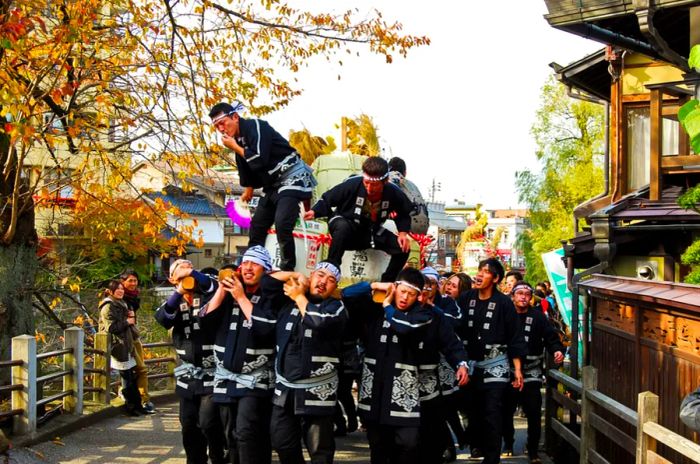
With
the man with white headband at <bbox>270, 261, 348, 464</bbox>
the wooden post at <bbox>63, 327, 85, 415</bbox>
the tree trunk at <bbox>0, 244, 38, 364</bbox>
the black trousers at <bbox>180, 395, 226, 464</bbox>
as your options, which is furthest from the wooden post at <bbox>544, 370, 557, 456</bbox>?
the tree trunk at <bbox>0, 244, 38, 364</bbox>

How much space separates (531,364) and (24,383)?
5752mm

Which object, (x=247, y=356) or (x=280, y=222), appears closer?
(x=247, y=356)

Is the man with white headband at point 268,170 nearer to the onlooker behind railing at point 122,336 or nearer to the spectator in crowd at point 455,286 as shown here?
the spectator in crowd at point 455,286

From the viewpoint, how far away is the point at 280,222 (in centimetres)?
706

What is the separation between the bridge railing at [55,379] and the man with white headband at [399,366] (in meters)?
4.11

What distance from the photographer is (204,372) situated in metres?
7.46

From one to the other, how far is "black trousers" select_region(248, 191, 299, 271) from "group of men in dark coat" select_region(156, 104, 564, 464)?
0.01 m

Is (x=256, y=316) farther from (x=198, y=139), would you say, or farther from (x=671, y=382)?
(x=198, y=139)

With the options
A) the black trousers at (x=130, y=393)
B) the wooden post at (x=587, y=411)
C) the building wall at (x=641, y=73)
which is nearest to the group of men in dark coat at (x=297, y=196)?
the wooden post at (x=587, y=411)

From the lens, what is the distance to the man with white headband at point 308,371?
6562 mm

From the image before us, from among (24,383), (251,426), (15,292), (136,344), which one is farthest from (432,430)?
(15,292)

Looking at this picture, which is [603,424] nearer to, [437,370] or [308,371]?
[437,370]

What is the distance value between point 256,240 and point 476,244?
25999 mm

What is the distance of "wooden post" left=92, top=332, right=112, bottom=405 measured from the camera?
11.4 metres
